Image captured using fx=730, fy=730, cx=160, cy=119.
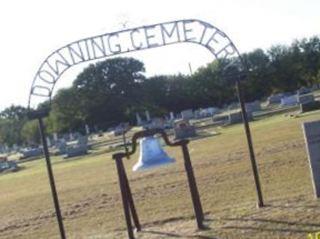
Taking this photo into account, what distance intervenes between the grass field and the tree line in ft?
107

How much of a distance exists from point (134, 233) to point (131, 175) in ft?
39.9

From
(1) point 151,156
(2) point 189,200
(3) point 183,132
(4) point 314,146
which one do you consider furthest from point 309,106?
(1) point 151,156

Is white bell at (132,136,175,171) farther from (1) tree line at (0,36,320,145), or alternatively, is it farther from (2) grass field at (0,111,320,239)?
(1) tree line at (0,36,320,145)

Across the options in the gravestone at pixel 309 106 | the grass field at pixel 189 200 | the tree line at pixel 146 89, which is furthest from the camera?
the tree line at pixel 146 89

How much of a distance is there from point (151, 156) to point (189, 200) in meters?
5.48

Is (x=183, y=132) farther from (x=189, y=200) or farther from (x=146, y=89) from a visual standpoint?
(x=146, y=89)

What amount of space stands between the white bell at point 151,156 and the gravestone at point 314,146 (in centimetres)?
221

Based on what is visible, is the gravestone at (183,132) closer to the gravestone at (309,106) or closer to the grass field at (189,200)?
the gravestone at (309,106)

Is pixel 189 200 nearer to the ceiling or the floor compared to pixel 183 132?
nearer to the floor

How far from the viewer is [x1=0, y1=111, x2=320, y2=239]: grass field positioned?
33.7 ft

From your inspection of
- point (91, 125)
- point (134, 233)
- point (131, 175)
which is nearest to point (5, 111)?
point (91, 125)

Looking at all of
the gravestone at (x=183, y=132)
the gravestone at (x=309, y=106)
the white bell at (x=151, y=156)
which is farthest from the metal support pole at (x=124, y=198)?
the gravestone at (x=309, y=106)

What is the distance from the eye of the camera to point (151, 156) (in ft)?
33.6

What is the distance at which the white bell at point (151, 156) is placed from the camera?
1016 cm
